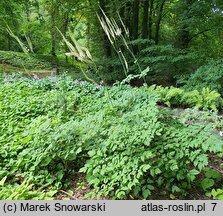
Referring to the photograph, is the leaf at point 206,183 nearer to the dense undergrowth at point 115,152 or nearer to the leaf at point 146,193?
the dense undergrowth at point 115,152

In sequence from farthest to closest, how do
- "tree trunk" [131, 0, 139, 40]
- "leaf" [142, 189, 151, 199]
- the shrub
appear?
"tree trunk" [131, 0, 139, 40]
the shrub
"leaf" [142, 189, 151, 199]

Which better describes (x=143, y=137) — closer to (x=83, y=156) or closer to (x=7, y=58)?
(x=83, y=156)

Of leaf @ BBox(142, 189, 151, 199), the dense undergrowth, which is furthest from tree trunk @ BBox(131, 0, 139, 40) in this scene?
leaf @ BBox(142, 189, 151, 199)

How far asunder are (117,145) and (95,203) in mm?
543

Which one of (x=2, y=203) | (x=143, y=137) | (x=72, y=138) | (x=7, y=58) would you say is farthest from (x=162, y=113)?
(x=7, y=58)

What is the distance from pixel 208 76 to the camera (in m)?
5.17

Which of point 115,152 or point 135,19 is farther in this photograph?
point 135,19

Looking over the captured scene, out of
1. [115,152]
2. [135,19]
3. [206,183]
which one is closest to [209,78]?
[206,183]

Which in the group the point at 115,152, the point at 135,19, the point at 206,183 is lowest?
the point at 206,183

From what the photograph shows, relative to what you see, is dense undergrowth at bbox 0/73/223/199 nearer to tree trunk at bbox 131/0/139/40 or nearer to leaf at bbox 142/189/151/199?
leaf at bbox 142/189/151/199

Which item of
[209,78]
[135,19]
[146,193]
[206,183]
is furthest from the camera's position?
[135,19]

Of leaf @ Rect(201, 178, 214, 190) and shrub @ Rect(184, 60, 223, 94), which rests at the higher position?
shrub @ Rect(184, 60, 223, 94)

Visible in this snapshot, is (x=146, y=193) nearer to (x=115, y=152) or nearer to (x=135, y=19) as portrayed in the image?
(x=115, y=152)

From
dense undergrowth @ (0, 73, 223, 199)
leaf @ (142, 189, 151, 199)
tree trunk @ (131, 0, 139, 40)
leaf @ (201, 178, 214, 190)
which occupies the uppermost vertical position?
tree trunk @ (131, 0, 139, 40)
